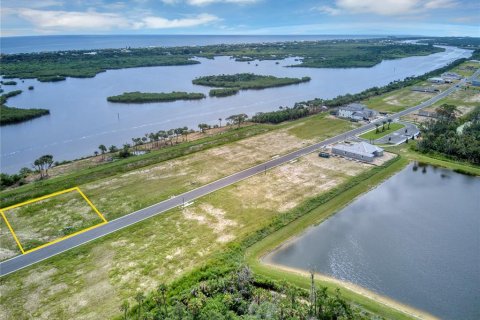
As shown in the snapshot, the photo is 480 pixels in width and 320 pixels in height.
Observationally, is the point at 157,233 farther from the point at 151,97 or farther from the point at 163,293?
the point at 151,97

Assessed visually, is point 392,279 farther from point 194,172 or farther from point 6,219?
point 6,219

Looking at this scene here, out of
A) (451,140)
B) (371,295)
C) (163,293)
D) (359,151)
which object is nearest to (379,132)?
(451,140)

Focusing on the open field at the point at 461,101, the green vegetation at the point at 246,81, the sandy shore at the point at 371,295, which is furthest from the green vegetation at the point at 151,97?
the sandy shore at the point at 371,295

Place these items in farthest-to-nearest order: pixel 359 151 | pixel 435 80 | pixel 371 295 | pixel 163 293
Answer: pixel 435 80 → pixel 359 151 → pixel 371 295 → pixel 163 293

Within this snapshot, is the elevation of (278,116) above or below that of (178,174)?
above

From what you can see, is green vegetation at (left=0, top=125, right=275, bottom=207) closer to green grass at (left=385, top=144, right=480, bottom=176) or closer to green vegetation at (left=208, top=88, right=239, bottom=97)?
green grass at (left=385, top=144, right=480, bottom=176)

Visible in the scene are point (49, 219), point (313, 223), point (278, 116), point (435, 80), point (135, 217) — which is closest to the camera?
point (313, 223)

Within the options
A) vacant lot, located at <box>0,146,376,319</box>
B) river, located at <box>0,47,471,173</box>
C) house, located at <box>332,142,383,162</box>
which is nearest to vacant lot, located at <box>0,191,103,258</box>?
vacant lot, located at <box>0,146,376,319</box>
